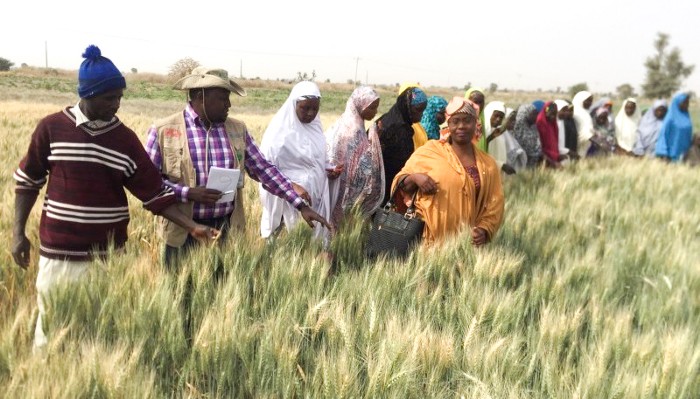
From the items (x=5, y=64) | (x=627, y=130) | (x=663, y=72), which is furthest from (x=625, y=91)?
(x=5, y=64)

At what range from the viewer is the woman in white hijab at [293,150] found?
11.7 ft

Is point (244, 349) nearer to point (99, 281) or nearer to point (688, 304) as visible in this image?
point (99, 281)

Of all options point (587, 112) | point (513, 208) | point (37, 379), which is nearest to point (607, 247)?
point (513, 208)

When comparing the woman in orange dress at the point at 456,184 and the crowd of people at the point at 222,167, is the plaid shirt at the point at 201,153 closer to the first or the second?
the crowd of people at the point at 222,167

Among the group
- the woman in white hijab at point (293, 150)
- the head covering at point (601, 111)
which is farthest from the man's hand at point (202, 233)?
the head covering at point (601, 111)

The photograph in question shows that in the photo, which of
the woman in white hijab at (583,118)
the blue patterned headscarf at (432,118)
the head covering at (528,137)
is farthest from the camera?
the woman in white hijab at (583,118)

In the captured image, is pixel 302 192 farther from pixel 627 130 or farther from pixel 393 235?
pixel 627 130

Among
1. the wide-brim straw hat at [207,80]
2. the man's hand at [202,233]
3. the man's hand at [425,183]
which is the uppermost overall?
the wide-brim straw hat at [207,80]

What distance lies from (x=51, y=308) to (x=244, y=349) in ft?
2.10

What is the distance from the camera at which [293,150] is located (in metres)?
3.58

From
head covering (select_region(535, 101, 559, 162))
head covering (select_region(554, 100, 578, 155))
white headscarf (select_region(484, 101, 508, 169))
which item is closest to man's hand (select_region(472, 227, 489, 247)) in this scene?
white headscarf (select_region(484, 101, 508, 169))

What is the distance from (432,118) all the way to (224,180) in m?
2.96

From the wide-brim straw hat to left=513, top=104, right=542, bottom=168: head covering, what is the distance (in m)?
5.27

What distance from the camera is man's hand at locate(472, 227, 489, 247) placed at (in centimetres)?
286
